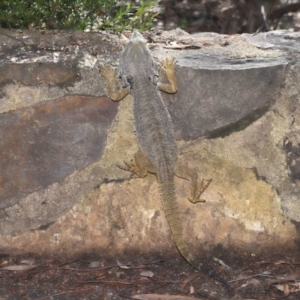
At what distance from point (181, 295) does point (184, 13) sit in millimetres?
6473

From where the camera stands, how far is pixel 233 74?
→ 13.9 feet

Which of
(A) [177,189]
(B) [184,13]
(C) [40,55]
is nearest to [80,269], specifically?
(A) [177,189]

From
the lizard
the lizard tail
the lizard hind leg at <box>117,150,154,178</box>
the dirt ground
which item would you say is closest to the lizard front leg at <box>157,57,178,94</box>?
the lizard

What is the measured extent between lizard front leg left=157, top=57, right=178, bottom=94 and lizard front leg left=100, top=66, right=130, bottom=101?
0.27m

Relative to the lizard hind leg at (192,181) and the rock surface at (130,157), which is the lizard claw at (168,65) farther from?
the lizard hind leg at (192,181)

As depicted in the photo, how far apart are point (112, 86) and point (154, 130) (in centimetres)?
45

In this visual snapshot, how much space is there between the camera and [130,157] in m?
4.35

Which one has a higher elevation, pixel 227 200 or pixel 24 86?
pixel 24 86

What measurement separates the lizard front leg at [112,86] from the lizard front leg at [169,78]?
0.88ft

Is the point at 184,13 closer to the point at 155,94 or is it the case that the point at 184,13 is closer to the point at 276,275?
the point at 155,94

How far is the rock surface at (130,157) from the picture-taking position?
424 centimetres

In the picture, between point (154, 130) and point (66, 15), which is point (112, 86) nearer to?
point (154, 130)

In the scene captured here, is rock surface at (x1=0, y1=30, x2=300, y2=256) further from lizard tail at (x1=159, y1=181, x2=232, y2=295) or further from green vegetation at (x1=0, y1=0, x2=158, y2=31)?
green vegetation at (x1=0, y1=0, x2=158, y2=31)

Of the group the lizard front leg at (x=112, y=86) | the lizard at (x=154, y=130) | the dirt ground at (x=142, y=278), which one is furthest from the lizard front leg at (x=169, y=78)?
the dirt ground at (x=142, y=278)
